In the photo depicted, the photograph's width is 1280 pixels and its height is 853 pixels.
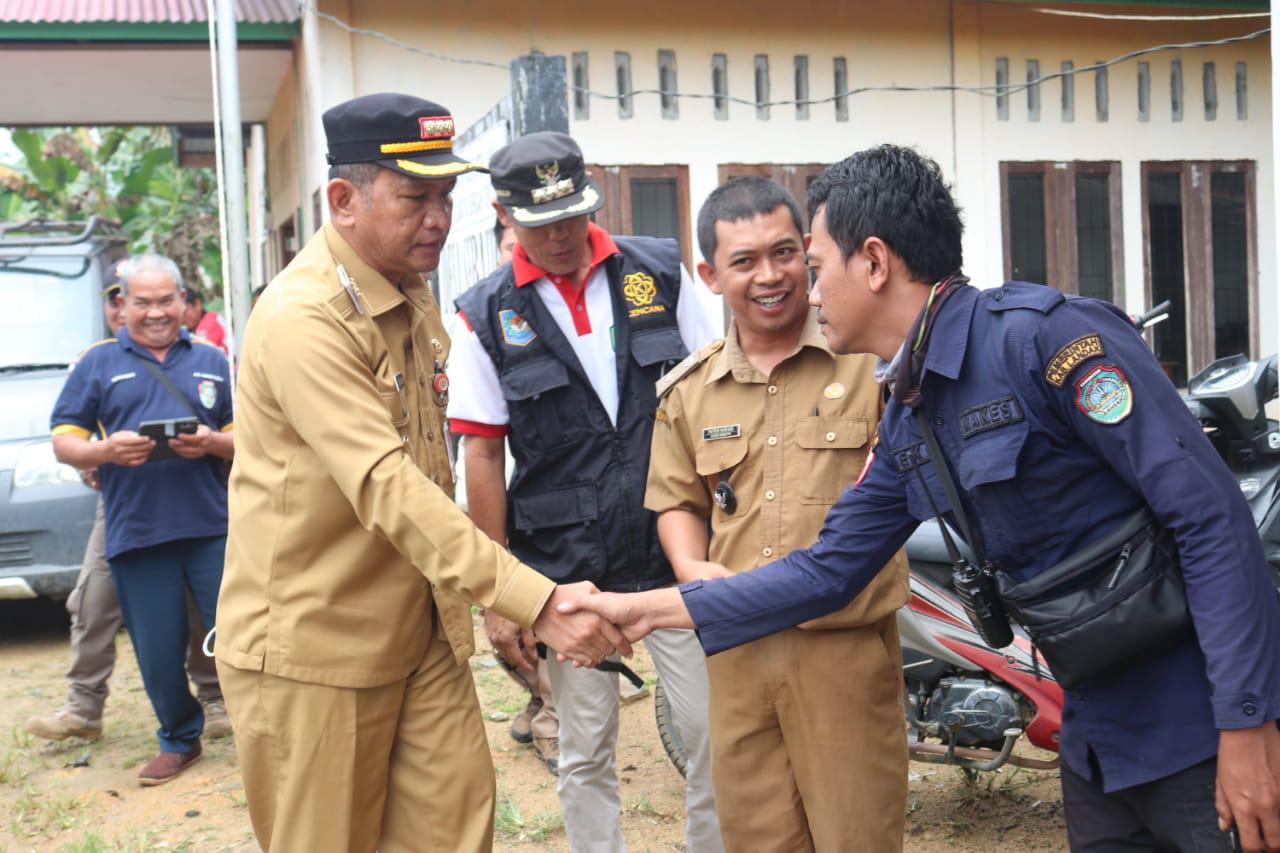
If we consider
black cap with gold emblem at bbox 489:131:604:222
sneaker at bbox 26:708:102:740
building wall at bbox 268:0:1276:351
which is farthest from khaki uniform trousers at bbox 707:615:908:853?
building wall at bbox 268:0:1276:351

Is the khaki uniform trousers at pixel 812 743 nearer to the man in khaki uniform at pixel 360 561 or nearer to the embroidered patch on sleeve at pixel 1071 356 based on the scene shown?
the man in khaki uniform at pixel 360 561

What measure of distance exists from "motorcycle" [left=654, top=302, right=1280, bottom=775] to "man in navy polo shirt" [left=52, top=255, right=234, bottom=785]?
2.88 metres

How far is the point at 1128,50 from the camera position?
10.6 m

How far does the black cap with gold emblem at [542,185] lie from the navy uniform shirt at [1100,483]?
1.41 meters

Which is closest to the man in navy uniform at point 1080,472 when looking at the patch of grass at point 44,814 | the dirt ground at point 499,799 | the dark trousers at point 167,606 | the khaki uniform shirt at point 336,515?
the khaki uniform shirt at point 336,515

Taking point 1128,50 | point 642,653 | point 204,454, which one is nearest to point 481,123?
point 204,454

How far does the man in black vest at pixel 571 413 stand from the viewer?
12.3ft

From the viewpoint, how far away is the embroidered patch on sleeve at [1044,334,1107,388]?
7.18 feet

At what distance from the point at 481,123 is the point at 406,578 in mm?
4102

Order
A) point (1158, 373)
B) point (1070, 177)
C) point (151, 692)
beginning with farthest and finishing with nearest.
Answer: point (1070, 177) < point (151, 692) < point (1158, 373)

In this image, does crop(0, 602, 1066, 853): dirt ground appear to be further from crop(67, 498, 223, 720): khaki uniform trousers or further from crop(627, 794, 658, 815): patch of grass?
crop(67, 498, 223, 720): khaki uniform trousers

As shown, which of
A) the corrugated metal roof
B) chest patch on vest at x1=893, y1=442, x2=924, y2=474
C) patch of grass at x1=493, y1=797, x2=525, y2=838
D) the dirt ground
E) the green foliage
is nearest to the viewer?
chest patch on vest at x1=893, y1=442, x2=924, y2=474

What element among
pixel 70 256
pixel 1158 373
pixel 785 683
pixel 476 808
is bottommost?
pixel 476 808

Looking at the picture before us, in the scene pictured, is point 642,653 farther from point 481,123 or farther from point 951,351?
point 951,351
